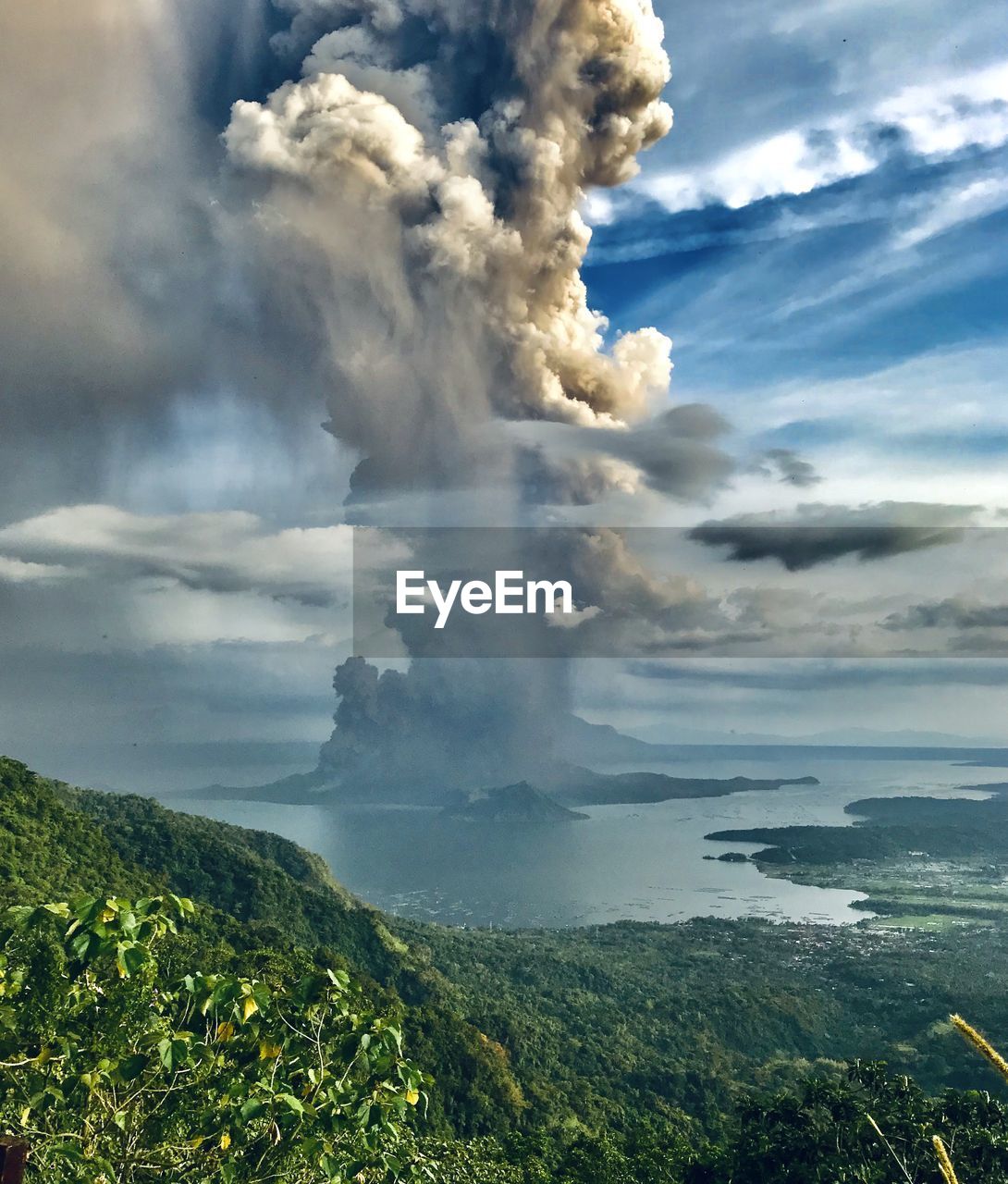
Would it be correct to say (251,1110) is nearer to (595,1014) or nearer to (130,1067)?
(130,1067)

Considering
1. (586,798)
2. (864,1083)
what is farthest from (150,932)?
(586,798)

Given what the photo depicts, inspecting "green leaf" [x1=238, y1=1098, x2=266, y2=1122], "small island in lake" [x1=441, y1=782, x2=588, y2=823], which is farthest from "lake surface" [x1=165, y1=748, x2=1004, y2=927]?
"green leaf" [x1=238, y1=1098, x2=266, y2=1122]

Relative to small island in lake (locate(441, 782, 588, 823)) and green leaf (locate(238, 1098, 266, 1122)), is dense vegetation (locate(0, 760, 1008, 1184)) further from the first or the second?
small island in lake (locate(441, 782, 588, 823))

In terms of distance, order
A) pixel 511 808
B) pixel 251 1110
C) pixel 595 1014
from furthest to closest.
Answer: pixel 511 808, pixel 595 1014, pixel 251 1110

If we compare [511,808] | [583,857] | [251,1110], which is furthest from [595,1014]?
[511,808]

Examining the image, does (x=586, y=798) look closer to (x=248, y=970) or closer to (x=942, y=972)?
(x=942, y=972)

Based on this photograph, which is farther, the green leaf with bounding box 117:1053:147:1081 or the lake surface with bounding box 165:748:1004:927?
the lake surface with bounding box 165:748:1004:927
